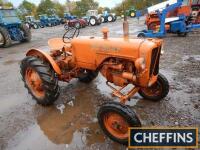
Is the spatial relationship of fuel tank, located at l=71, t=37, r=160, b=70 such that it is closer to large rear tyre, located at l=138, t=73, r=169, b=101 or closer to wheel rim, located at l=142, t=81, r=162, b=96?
large rear tyre, located at l=138, t=73, r=169, b=101

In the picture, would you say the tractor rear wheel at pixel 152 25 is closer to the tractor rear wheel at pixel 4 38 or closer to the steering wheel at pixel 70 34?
the tractor rear wheel at pixel 4 38

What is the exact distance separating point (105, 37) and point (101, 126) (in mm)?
1489

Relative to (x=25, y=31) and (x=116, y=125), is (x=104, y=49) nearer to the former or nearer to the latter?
(x=116, y=125)

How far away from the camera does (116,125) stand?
348 cm

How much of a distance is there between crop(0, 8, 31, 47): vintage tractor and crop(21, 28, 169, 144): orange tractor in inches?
318

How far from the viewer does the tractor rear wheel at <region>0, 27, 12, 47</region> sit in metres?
12.1

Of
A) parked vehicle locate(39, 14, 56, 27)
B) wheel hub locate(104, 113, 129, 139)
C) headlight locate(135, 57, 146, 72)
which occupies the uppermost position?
headlight locate(135, 57, 146, 72)

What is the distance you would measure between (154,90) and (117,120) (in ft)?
4.55

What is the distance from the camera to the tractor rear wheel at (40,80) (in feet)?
14.1

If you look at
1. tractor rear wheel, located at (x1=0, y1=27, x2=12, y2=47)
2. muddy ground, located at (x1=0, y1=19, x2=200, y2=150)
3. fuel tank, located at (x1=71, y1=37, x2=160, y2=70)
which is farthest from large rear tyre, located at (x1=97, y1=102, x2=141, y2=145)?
tractor rear wheel, located at (x1=0, y1=27, x2=12, y2=47)

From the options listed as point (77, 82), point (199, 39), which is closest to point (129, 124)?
point (77, 82)

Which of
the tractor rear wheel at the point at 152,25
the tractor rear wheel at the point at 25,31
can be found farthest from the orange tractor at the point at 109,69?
the tractor rear wheel at the point at 25,31

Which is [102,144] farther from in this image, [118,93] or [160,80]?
[160,80]

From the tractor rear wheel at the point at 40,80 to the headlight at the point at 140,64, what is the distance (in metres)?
1.70
